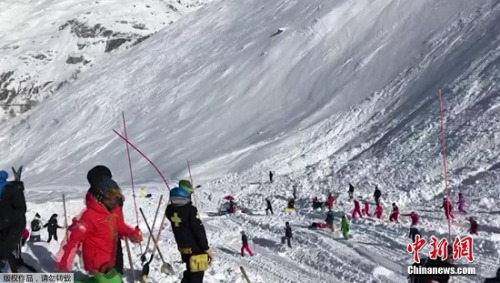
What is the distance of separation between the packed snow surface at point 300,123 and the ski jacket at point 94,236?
4.34 m

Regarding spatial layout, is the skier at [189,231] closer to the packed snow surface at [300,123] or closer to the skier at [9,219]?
the skier at [9,219]

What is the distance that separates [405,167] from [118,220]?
81.0 feet

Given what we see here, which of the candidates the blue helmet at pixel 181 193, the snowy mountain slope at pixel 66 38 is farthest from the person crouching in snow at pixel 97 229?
the snowy mountain slope at pixel 66 38

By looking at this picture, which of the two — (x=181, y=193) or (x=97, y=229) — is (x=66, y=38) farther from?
(x=97, y=229)

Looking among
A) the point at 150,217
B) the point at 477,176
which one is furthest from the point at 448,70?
the point at 150,217

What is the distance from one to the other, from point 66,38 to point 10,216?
84898 millimetres

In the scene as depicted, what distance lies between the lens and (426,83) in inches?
1549

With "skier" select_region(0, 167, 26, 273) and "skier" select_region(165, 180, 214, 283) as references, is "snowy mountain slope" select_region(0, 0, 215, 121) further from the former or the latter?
"skier" select_region(165, 180, 214, 283)

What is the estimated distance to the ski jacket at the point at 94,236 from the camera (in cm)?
565

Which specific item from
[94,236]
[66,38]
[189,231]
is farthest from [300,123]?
[66,38]

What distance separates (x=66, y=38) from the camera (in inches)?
3445

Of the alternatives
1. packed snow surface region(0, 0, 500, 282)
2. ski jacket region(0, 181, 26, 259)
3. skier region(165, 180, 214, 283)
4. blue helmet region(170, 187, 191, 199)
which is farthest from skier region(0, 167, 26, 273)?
packed snow surface region(0, 0, 500, 282)

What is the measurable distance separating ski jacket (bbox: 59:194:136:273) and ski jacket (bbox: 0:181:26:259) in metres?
1.59

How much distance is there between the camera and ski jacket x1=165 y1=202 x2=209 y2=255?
6.68 m
